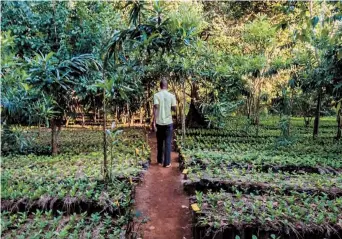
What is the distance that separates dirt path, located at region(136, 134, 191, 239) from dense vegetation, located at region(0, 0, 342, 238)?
12.5 inches

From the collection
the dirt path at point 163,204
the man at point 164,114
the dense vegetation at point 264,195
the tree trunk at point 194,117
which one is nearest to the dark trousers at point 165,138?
the man at point 164,114

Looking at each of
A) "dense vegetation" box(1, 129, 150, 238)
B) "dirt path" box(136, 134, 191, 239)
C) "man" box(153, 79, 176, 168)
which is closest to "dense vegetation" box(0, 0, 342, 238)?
"dense vegetation" box(1, 129, 150, 238)

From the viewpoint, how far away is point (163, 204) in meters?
5.17

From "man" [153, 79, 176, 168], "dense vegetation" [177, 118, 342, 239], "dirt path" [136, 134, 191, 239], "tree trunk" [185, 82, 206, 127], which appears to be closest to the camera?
"dense vegetation" [177, 118, 342, 239]

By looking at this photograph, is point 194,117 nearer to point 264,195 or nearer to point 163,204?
point 163,204

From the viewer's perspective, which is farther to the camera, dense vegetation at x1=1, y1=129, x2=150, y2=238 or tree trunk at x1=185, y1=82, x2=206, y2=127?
tree trunk at x1=185, y1=82, x2=206, y2=127

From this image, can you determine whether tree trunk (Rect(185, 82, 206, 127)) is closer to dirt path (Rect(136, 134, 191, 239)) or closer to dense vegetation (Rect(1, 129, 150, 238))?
dirt path (Rect(136, 134, 191, 239))

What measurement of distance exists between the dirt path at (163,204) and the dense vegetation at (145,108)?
0.32 meters

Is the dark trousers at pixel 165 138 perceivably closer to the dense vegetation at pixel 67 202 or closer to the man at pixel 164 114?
the man at pixel 164 114

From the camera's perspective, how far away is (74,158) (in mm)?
7184

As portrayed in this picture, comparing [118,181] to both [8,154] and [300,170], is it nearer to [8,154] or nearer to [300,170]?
[300,170]

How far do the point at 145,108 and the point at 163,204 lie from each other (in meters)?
Answer: 10.0

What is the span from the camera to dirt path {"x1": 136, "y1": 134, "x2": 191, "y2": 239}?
4297 millimetres

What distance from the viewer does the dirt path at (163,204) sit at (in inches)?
169
